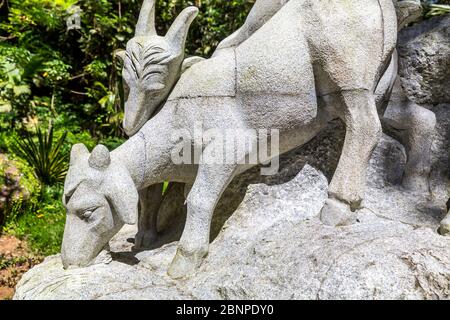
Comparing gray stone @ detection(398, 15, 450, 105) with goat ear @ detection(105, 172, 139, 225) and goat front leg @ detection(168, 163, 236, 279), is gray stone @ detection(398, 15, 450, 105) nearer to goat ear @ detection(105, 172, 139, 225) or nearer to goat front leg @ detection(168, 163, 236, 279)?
goat front leg @ detection(168, 163, 236, 279)

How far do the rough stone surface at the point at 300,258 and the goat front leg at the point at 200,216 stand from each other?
0.28 feet

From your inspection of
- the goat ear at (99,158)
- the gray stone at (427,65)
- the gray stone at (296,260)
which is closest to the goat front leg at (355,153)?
the gray stone at (296,260)

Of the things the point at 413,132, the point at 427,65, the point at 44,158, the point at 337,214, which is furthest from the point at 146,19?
the point at 44,158

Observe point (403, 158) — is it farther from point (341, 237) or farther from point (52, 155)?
point (52, 155)

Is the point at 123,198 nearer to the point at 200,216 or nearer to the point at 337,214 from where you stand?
the point at 200,216

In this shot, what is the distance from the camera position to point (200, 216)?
2736 mm

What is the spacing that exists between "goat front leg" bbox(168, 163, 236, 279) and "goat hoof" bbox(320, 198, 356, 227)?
625 millimetres

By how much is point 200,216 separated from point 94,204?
629 millimetres

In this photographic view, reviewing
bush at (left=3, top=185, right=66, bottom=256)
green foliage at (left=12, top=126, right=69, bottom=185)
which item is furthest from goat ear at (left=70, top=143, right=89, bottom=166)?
green foliage at (left=12, top=126, right=69, bottom=185)

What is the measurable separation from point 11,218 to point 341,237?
4.62 metres

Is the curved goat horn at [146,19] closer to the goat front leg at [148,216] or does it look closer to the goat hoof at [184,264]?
the goat front leg at [148,216]
